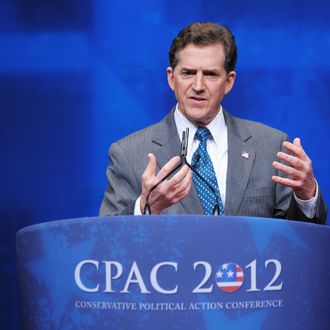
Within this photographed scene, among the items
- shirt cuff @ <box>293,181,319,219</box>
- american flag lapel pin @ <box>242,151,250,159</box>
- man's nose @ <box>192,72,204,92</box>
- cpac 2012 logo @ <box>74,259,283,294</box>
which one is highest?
man's nose @ <box>192,72,204,92</box>

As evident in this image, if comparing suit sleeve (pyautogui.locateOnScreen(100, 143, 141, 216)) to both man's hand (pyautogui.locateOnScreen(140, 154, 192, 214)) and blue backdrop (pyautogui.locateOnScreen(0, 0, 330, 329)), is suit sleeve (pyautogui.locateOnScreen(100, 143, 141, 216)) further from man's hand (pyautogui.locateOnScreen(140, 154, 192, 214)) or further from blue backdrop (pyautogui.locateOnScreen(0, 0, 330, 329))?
blue backdrop (pyautogui.locateOnScreen(0, 0, 330, 329))

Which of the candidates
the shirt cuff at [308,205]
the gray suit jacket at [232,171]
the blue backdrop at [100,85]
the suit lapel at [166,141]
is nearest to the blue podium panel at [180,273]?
the shirt cuff at [308,205]

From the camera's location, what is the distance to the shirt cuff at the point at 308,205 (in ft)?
7.36

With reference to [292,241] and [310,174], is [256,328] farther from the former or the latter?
[310,174]

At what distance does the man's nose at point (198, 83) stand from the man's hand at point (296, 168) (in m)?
0.55

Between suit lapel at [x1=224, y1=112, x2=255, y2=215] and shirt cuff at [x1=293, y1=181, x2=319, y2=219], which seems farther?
suit lapel at [x1=224, y1=112, x2=255, y2=215]

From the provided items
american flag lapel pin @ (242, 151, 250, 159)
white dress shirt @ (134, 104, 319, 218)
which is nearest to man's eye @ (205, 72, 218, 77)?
white dress shirt @ (134, 104, 319, 218)

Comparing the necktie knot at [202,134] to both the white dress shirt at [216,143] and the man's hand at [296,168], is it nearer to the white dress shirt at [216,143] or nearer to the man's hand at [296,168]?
the white dress shirt at [216,143]

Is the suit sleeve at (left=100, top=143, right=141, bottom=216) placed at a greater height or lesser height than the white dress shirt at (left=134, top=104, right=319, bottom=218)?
lesser

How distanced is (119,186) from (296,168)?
59 centimetres

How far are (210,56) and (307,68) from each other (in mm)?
547

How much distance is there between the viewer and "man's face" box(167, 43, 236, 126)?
2.63 m

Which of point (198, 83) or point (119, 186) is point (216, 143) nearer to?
point (198, 83)

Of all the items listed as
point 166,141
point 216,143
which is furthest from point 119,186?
point 216,143
